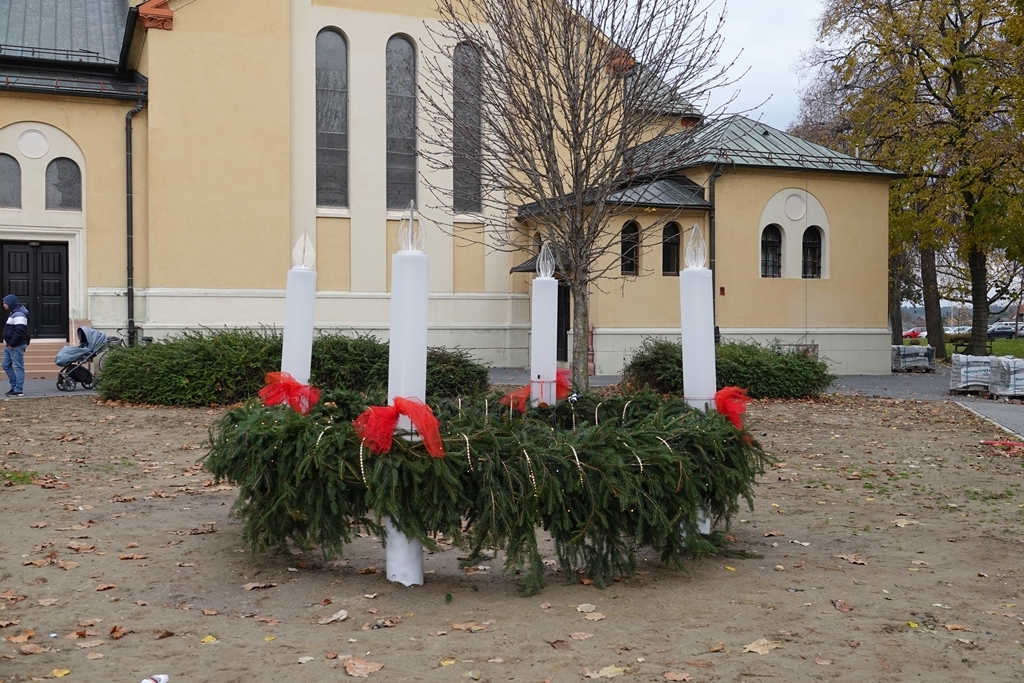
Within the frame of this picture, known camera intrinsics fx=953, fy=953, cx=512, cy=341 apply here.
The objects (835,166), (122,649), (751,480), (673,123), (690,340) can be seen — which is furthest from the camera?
(835,166)

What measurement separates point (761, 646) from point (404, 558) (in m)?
2.11

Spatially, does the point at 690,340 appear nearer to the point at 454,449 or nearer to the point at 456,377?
the point at 454,449

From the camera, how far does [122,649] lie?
15.2 feet

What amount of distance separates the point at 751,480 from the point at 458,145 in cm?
937

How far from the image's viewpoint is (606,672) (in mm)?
4285

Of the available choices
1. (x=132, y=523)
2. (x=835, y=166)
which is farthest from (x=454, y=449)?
(x=835, y=166)

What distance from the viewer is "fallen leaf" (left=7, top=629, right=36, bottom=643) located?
473 centimetres

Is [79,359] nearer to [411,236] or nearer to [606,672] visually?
[411,236]

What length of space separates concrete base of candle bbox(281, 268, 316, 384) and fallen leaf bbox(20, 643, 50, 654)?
236cm

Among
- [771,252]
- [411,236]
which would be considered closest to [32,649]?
[411,236]

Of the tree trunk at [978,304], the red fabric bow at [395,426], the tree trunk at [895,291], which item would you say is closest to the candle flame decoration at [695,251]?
the red fabric bow at [395,426]

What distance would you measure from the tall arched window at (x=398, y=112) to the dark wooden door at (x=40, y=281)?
25.7 feet

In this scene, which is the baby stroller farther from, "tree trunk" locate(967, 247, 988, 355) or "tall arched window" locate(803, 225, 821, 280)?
"tree trunk" locate(967, 247, 988, 355)

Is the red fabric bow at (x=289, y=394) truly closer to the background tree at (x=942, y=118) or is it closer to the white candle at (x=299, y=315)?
the white candle at (x=299, y=315)
